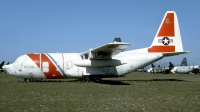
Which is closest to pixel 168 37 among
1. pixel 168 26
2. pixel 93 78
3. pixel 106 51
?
pixel 168 26

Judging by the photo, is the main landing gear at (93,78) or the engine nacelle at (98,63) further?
the main landing gear at (93,78)

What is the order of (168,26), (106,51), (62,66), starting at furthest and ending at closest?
(168,26), (62,66), (106,51)

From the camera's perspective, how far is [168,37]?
21.9 m

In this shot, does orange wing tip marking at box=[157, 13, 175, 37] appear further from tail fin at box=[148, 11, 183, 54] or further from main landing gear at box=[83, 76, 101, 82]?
main landing gear at box=[83, 76, 101, 82]

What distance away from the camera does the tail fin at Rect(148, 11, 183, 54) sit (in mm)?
21812

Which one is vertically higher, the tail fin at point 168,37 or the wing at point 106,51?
the tail fin at point 168,37

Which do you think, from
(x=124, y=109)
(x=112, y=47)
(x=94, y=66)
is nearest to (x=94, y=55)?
(x=94, y=66)

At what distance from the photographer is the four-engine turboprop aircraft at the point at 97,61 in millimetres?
19688

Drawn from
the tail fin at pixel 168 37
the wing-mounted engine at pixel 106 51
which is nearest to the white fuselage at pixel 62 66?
the wing-mounted engine at pixel 106 51

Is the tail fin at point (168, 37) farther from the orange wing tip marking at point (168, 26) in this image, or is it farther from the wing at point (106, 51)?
the wing at point (106, 51)

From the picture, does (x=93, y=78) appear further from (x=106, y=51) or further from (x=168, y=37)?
(x=168, y=37)

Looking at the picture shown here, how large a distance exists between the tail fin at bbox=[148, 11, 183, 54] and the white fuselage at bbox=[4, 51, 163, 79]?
308 centimetres

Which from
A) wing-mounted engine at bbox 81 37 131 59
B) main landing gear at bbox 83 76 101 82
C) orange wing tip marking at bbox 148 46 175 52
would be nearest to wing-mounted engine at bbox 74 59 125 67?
wing-mounted engine at bbox 81 37 131 59

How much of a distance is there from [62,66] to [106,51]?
417 centimetres
